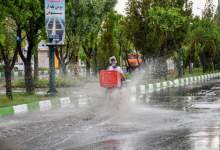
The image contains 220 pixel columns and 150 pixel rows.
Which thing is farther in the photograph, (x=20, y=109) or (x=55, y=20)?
(x=55, y=20)

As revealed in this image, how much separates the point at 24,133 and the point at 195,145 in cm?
466

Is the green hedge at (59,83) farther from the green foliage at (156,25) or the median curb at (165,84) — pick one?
the green foliage at (156,25)

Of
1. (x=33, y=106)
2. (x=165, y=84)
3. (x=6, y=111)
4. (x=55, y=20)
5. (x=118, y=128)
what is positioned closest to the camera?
(x=118, y=128)

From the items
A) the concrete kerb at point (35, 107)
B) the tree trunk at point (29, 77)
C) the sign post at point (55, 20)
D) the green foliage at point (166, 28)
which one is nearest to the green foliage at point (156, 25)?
the green foliage at point (166, 28)

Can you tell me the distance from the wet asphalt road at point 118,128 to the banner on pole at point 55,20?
4.16m

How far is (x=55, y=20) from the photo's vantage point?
2431 cm

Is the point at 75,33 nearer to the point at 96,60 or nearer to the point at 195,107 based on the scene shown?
the point at 96,60

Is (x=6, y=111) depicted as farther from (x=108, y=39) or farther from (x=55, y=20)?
(x=108, y=39)

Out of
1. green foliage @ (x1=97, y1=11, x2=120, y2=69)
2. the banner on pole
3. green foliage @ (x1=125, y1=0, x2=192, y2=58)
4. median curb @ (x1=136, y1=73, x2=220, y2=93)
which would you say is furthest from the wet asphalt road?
green foliage @ (x1=97, y1=11, x2=120, y2=69)

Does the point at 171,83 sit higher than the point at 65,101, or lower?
lower

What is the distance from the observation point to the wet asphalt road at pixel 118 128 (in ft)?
38.0

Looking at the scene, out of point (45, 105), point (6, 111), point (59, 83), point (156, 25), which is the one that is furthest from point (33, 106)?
point (156, 25)

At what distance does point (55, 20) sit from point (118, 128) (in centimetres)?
1065

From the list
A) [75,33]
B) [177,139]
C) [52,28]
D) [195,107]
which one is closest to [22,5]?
[52,28]
